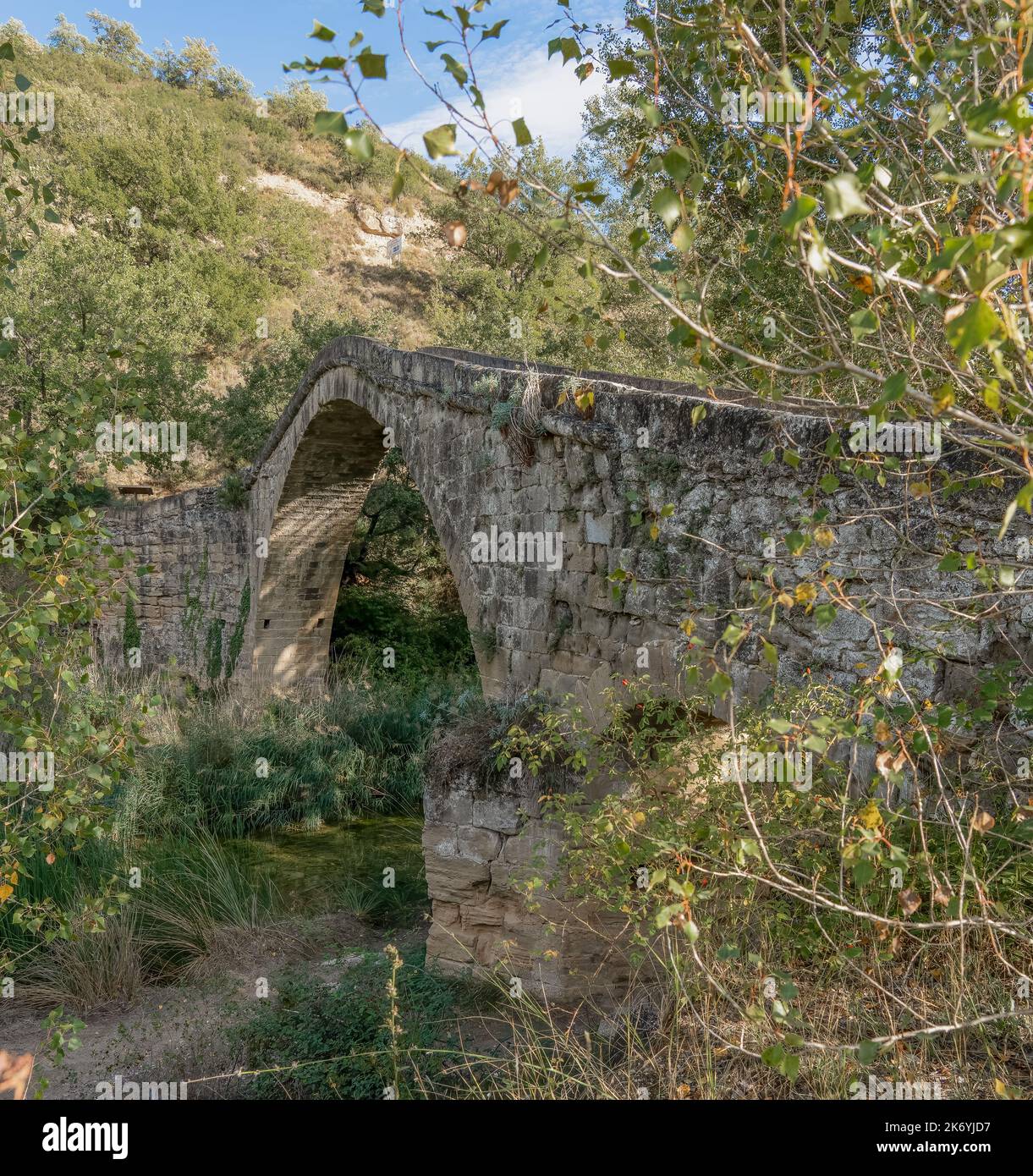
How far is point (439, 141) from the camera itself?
1865 mm

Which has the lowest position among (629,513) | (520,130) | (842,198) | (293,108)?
(629,513)

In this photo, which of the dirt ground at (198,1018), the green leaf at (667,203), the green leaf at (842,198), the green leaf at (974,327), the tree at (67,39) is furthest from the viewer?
the tree at (67,39)

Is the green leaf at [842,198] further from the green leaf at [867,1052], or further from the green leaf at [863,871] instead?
the green leaf at [867,1052]

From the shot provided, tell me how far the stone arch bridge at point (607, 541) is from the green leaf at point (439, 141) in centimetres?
118

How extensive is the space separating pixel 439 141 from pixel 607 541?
3.17 metres

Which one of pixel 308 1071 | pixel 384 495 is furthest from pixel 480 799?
pixel 384 495

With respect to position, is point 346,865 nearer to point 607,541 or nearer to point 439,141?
point 607,541

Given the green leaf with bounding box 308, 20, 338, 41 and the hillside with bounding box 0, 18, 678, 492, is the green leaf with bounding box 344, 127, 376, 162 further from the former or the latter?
the hillside with bounding box 0, 18, 678, 492

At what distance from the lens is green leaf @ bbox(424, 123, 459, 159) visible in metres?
1.86

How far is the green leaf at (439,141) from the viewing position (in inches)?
73.1

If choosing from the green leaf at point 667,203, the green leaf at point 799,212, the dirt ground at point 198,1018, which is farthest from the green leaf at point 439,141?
the dirt ground at point 198,1018

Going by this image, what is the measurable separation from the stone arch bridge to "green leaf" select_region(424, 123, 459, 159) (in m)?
1.18

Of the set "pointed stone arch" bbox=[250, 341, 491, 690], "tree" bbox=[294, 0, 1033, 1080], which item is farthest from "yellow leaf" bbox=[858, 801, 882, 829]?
"pointed stone arch" bbox=[250, 341, 491, 690]

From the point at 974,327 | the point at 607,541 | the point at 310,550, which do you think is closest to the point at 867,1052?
the point at 974,327
